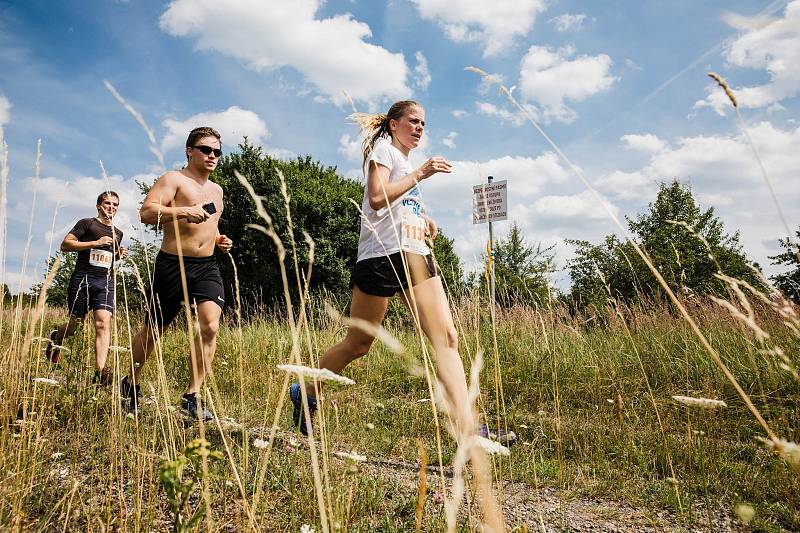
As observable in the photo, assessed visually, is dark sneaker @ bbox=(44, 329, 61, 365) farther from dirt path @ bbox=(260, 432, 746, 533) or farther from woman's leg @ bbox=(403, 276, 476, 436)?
woman's leg @ bbox=(403, 276, 476, 436)

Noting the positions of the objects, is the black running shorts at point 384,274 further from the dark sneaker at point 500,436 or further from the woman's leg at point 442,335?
the dark sneaker at point 500,436

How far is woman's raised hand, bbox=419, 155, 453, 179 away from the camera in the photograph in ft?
7.80

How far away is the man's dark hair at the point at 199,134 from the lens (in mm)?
3508

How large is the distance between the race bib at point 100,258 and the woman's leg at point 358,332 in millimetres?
3154

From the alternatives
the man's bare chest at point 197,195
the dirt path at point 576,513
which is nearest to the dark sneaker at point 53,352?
the man's bare chest at point 197,195

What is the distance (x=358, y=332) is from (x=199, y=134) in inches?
74.9

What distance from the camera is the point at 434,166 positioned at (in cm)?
238

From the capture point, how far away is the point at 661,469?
2.96 metres

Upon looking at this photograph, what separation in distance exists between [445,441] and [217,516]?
5.97 feet

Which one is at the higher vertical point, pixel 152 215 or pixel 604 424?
pixel 152 215

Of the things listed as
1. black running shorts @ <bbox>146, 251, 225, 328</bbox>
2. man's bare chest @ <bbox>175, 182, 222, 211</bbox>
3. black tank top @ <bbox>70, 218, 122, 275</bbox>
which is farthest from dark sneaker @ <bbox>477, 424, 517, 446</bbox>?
black tank top @ <bbox>70, 218, 122, 275</bbox>

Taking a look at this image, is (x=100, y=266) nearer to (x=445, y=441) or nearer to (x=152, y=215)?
(x=152, y=215)

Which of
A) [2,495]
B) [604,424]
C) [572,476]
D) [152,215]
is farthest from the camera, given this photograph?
[604,424]

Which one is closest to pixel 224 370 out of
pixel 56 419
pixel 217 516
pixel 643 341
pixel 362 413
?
pixel 362 413
